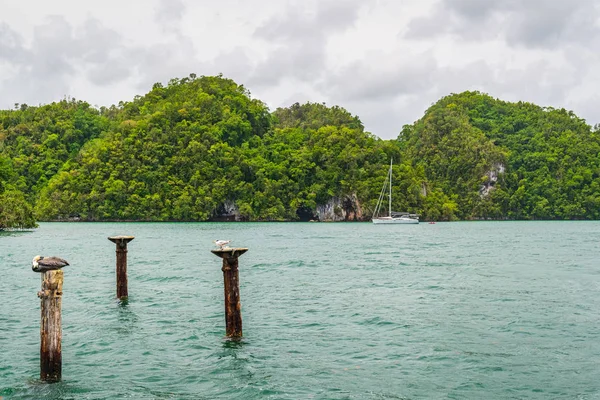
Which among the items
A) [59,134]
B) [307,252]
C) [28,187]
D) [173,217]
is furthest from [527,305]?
[59,134]

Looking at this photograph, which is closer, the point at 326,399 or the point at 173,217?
the point at 326,399

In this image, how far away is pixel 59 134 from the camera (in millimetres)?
169500

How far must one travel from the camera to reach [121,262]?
22.4m

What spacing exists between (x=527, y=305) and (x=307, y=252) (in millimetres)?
28218

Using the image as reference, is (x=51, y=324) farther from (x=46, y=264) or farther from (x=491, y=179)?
(x=491, y=179)

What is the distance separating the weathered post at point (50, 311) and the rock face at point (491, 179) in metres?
176

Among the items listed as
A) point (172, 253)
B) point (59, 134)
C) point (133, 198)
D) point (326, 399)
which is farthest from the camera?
point (59, 134)

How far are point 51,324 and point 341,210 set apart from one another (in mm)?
134875

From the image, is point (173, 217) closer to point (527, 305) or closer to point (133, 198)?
point (133, 198)

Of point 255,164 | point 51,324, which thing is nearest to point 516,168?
point 255,164

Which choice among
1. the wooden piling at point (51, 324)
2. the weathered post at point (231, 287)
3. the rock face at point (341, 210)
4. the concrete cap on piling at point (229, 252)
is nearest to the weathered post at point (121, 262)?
the weathered post at point (231, 287)

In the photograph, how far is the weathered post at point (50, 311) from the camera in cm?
1209

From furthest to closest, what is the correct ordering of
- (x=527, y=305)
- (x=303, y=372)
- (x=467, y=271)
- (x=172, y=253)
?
(x=172, y=253), (x=467, y=271), (x=527, y=305), (x=303, y=372)

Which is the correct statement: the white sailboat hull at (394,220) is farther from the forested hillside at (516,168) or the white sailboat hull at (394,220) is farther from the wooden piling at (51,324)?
the wooden piling at (51,324)
